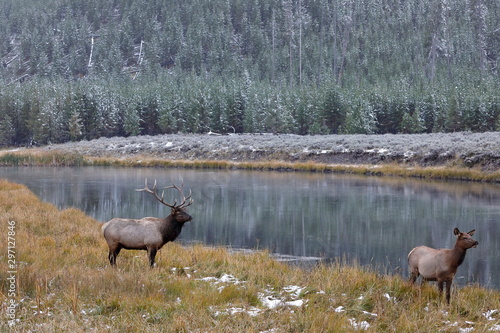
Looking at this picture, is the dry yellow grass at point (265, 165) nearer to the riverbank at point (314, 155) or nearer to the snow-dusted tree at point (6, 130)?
the riverbank at point (314, 155)

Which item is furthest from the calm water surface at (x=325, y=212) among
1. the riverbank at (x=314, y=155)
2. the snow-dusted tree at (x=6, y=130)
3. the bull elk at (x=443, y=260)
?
→ the snow-dusted tree at (x=6, y=130)

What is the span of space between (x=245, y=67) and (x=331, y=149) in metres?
61.1

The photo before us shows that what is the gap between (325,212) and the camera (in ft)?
71.0

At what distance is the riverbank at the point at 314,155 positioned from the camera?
112ft

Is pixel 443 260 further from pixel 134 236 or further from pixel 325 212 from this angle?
pixel 325 212

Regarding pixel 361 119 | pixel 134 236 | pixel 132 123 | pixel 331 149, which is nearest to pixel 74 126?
pixel 132 123

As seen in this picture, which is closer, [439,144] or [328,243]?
[328,243]

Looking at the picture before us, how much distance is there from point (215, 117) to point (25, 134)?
28511mm

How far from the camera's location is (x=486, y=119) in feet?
192

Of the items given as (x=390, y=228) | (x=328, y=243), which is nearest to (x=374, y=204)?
(x=390, y=228)

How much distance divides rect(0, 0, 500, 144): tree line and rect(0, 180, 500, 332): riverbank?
5381 centimetres

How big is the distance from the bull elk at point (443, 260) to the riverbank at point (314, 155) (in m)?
24.8

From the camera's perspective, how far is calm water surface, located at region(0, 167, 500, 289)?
14.9m

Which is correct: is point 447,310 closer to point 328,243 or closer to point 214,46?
point 328,243
